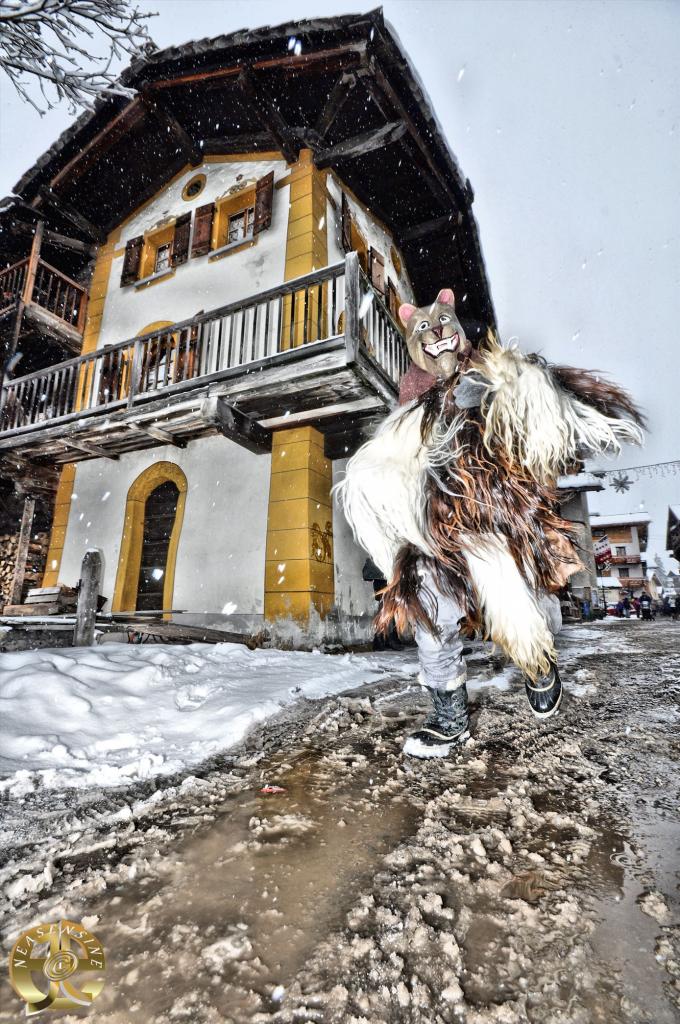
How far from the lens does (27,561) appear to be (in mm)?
8969

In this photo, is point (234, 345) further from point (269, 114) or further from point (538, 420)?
point (538, 420)

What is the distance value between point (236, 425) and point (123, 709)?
13.8ft

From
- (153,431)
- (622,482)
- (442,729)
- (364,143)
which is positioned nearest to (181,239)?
(364,143)

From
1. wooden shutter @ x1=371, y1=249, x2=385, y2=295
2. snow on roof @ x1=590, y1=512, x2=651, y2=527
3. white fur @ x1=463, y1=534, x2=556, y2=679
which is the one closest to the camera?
white fur @ x1=463, y1=534, x2=556, y2=679

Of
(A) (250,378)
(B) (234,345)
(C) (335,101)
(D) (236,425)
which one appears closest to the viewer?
(A) (250,378)

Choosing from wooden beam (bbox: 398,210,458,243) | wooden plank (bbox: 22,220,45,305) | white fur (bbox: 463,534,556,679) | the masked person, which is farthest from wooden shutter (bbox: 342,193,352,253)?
white fur (bbox: 463,534,556,679)

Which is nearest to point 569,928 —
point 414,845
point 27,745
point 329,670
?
point 414,845

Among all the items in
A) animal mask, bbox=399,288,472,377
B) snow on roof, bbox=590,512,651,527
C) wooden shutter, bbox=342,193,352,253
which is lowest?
animal mask, bbox=399,288,472,377

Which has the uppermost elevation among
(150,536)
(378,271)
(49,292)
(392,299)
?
(378,271)

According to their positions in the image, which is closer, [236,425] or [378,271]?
[236,425]

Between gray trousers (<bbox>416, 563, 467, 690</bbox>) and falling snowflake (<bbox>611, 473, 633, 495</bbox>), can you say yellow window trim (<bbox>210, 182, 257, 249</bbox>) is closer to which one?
gray trousers (<bbox>416, 563, 467, 690</bbox>)

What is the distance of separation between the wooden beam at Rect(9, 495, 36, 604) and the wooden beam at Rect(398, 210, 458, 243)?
8706 millimetres

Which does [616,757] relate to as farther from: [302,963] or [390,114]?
[390,114]

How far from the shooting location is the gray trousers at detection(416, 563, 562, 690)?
5.61 ft
